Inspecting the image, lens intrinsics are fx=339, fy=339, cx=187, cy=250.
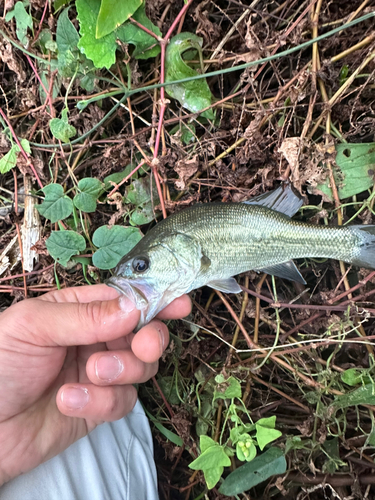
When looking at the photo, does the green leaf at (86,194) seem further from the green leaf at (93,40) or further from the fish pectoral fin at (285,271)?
the fish pectoral fin at (285,271)

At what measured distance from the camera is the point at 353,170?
221 cm

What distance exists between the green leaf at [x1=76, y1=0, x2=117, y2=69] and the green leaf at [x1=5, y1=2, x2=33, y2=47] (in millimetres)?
538

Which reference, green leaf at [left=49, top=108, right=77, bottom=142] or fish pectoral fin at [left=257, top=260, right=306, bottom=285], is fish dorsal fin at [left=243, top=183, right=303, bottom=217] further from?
green leaf at [left=49, top=108, right=77, bottom=142]

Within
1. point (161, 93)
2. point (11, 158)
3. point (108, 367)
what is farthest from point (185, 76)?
point (108, 367)

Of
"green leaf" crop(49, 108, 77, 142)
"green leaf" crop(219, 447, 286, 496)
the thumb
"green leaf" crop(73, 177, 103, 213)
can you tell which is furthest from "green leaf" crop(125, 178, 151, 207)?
"green leaf" crop(219, 447, 286, 496)

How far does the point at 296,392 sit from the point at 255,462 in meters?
0.56

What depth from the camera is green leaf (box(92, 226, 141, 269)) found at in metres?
2.22

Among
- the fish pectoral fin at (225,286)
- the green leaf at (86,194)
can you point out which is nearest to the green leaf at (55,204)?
the green leaf at (86,194)

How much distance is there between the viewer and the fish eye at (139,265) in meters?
1.86

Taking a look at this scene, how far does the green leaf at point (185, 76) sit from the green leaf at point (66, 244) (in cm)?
116

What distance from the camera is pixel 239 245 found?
6.74 ft

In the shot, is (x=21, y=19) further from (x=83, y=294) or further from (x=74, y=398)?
(x=74, y=398)

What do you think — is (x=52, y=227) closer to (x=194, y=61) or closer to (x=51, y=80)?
(x=51, y=80)

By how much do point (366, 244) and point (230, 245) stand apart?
2.73ft
